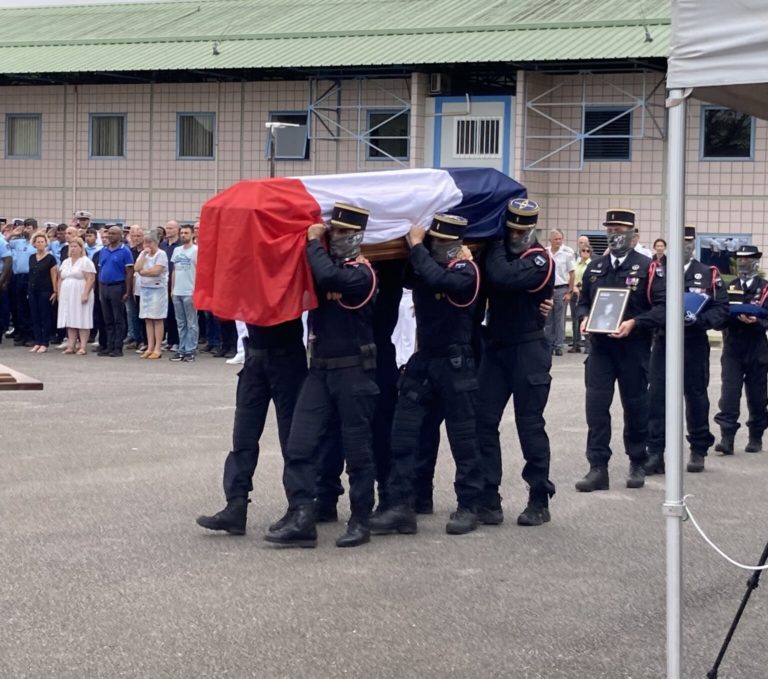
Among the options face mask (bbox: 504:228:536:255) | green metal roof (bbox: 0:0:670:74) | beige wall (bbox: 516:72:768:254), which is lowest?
face mask (bbox: 504:228:536:255)

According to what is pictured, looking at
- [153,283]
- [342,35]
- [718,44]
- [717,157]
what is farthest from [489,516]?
[342,35]

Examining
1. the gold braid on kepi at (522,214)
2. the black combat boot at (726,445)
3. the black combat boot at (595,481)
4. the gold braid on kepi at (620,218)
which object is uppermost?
the gold braid on kepi at (620,218)

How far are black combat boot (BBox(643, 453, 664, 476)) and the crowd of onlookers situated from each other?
9.91 metres

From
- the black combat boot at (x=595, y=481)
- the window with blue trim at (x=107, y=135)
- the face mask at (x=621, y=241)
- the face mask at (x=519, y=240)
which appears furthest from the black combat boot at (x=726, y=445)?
the window with blue trim at (x=107, y=135)

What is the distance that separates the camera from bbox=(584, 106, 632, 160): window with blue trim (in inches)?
1236

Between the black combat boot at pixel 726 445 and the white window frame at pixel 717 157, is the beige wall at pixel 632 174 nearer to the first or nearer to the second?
the white window frame at pixel 717 157

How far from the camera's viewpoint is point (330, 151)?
3409 cm

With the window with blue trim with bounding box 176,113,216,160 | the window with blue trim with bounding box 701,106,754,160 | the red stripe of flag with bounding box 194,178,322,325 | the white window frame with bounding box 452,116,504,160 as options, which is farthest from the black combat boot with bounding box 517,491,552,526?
the window with blue trim with bounding box 176,113,216,160

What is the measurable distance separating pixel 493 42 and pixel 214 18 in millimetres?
9805

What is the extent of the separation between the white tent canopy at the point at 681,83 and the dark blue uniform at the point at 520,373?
3536 millimetres

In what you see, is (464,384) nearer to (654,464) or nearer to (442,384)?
(442,384)

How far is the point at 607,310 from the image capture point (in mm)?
11047

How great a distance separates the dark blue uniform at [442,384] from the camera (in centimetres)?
923

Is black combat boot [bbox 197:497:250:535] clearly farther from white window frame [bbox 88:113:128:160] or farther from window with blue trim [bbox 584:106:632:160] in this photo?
white window frame [bbox 88:113:128:160]
